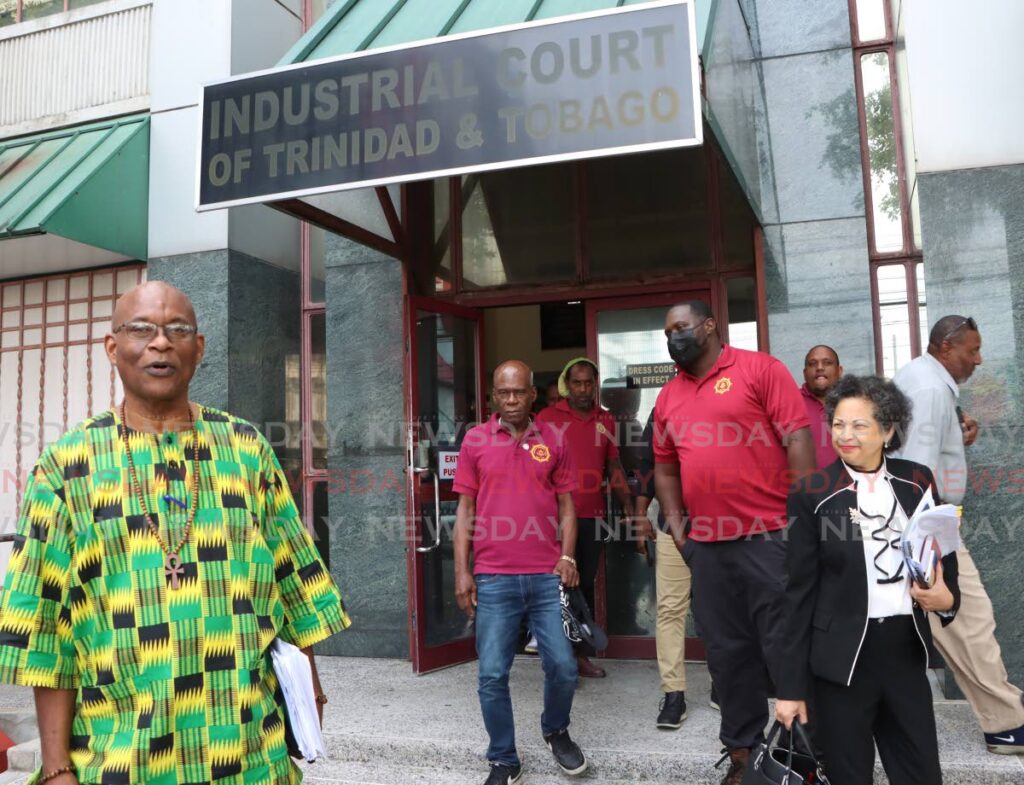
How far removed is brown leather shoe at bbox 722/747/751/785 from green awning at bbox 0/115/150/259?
18.3ft

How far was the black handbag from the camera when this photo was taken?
2.68m

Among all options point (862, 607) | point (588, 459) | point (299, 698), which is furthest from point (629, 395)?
point (299, 698)

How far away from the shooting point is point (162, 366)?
2.12 meters

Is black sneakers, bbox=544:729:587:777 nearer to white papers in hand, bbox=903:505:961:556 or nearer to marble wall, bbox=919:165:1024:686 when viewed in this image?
white papers in hand, bbox=903:505:961:556

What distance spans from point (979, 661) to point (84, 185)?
6.65 meters

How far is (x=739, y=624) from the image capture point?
3896 mm

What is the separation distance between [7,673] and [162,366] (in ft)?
2.46

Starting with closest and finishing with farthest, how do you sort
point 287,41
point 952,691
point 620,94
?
1. point 620,94
2. point 952,691
3. point 287,41

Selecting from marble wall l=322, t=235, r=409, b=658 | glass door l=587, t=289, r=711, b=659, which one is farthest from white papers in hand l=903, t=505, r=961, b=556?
marble wall l=322, t=235, r=409, b=658

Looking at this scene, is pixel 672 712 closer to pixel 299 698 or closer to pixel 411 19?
pixel 299 698

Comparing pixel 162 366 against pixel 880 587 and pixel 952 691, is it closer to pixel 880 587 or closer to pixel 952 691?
pixel 880 587

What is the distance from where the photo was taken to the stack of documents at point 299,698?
7.18 feet

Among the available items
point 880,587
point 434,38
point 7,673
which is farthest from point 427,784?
point 434,38

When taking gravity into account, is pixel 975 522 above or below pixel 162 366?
below
